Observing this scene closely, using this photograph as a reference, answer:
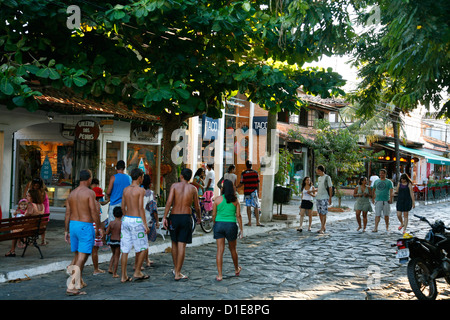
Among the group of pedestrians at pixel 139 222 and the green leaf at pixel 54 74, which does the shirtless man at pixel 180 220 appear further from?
the green leaf at pixel 54 74

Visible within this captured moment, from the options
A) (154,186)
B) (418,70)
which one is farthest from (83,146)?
(418,70)

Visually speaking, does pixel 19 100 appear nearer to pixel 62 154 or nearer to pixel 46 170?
pixel 62 154

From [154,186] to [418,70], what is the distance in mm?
13025

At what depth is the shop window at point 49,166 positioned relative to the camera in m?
16.3

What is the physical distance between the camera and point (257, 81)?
9.84 metres

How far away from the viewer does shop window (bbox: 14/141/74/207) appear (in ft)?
53.6

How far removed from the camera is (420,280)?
6.91 meters

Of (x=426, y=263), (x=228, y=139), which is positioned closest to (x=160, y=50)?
(x=426, y=263)

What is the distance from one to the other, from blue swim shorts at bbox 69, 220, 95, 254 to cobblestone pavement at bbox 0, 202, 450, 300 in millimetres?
649

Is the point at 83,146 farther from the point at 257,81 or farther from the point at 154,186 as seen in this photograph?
the point at 257,81

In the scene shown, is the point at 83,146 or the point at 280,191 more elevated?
the point at 83,146

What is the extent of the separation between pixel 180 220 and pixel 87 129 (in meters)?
7.11

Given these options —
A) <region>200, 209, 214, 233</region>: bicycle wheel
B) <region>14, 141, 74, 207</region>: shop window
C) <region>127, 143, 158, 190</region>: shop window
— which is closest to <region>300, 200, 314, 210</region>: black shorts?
<region>200, 209, 214, 233</region>: bicycle wheel

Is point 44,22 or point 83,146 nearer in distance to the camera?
point 44,22
